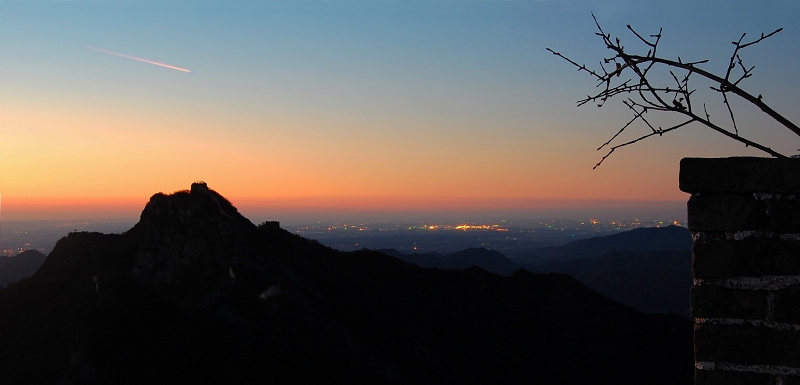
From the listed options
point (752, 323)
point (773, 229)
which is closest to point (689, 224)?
point (773, 229)

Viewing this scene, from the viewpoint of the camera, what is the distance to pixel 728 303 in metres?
2.41

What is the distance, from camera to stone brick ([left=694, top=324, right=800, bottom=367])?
7.81ft

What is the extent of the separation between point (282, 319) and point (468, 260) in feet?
306

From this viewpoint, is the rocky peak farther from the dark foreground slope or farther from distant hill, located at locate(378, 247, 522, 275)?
distant hill, located at locate(378, 247, 522, 275)

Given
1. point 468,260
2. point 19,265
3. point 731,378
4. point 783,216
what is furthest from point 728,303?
point 468,260

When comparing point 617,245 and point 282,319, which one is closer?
point 282,319

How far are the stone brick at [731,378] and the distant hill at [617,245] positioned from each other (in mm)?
150291

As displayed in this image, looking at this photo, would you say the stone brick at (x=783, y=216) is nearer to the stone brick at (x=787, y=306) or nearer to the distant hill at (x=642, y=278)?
the stone brick at (x=787, y=306)

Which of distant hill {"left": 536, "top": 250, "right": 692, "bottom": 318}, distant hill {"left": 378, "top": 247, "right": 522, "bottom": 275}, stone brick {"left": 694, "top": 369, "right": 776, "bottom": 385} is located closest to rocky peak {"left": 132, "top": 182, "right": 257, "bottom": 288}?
stone brick {"left": 694, "top": 369, "right": 776, "bottom": 385}

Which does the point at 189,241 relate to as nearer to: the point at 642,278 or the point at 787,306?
the point at 787,306

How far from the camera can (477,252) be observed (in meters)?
127

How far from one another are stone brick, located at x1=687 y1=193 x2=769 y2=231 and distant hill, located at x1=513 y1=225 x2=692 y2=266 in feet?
493

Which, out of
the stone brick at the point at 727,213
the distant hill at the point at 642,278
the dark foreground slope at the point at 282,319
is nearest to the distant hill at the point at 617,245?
the distant hill at the point at 642,278

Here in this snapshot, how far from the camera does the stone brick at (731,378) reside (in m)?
2.39
